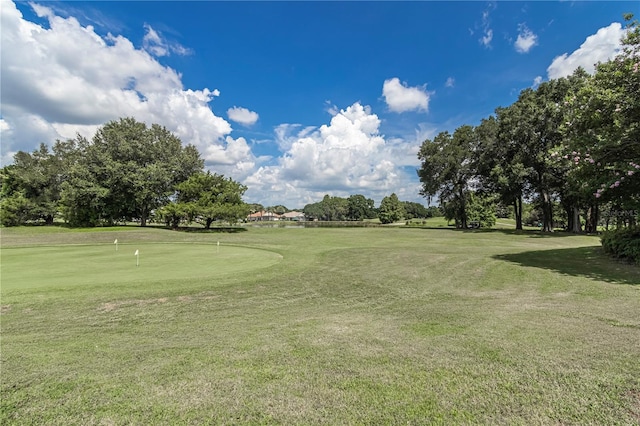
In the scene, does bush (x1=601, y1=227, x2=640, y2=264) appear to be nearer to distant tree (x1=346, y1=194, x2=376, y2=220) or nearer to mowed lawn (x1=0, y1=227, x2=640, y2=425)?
mowed lawn (x1=0, y1=227, x2=640, y2=425)

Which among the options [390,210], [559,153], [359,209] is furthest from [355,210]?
[559,153]

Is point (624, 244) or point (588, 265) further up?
point (624, 244)

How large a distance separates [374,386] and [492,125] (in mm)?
41840

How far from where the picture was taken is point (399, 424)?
2678 millimetres

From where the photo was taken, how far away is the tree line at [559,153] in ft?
38.2

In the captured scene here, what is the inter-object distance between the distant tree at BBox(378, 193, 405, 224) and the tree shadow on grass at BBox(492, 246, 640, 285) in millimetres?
80813

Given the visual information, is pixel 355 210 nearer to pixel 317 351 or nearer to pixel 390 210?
pixel 390 210

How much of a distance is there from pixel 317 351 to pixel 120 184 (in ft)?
139

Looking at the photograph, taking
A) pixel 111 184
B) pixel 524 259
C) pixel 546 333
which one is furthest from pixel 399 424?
pixel 111 184

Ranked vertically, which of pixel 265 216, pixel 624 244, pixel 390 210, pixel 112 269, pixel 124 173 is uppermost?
pixel 124 173

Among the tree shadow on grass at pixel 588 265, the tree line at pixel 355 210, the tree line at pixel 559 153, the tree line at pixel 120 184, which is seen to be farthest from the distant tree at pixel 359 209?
Answer: the tree shadow on grass at pixel 588 265

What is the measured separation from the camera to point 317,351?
4254 millimetres

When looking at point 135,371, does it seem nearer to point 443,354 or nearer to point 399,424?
point 399,424

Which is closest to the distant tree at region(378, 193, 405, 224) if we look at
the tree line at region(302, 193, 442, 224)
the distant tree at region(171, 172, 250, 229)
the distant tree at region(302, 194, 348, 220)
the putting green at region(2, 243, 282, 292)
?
the tree line at region(302, 193, 442, 224)
